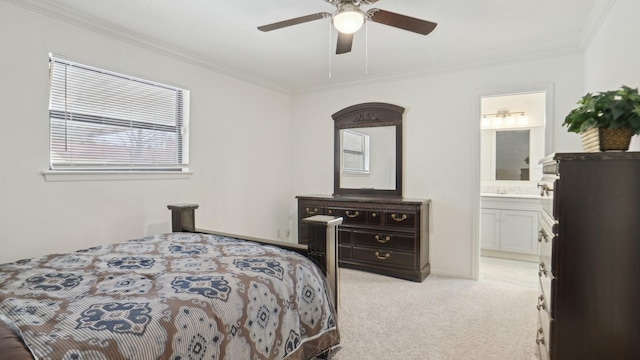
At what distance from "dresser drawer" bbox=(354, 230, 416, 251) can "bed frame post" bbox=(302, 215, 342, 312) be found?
72.0 inches

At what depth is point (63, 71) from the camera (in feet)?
8.63

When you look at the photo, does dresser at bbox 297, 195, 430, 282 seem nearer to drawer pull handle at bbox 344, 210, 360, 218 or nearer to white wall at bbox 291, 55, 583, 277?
drawer pull handle at bbox 344, 210, 360, 218

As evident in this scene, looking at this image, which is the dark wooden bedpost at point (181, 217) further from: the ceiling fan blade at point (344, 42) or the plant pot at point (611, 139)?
the plant pot at point (611, 139)

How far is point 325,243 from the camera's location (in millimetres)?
2100

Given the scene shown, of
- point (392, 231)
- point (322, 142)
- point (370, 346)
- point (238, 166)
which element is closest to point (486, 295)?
point (392, 231)

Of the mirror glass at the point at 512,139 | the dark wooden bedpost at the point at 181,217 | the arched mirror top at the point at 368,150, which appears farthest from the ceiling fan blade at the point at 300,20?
the mirror glass at the point at 512,139

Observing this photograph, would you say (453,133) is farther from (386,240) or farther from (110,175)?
(110,175)

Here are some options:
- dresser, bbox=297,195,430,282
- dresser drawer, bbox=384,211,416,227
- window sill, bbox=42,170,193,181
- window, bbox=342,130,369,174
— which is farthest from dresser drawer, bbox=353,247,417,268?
window sill, bbox=42,170,193,181

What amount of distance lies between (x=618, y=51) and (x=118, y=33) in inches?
147

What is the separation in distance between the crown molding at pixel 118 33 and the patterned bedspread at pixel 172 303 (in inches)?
71.6

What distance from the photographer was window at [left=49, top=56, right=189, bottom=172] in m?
2.63

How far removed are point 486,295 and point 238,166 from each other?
312 centimetres

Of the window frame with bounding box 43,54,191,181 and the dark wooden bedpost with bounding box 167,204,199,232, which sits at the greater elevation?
the window frame with bounding box 43,54,191,181

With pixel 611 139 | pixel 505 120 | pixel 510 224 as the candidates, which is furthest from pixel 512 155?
pixel 611 139
